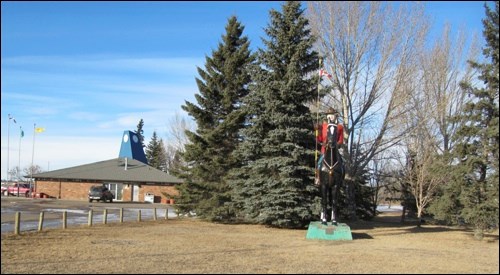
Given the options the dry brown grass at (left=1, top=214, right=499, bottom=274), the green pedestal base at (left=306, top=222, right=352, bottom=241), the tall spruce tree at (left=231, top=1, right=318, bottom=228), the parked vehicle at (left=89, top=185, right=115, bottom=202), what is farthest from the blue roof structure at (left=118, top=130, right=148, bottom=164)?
the green pedestal base at (left=306, top=222, right=352, bottom=241)

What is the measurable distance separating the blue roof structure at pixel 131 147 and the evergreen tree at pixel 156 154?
28.0ft

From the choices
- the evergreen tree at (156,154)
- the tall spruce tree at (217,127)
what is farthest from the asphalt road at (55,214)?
the evergreen tree at (156,154)

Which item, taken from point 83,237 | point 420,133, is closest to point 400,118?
point 420,133

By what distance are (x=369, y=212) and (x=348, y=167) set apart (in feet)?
26.9

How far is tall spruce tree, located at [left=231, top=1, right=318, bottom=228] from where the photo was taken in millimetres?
19328

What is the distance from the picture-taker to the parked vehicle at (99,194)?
148ft

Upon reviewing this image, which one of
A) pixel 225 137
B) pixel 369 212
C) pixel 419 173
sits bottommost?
pixel 369 212

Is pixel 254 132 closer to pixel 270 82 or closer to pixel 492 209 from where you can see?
pixel 270 82

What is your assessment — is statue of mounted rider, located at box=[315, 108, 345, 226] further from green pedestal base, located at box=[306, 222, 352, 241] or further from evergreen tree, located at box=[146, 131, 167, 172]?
evergreen tree, located at box=[146, 131, 167, 172]

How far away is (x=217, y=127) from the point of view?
23.8 m

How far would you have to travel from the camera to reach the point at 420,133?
29.8m

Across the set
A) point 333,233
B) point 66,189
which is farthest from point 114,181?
point 333,233

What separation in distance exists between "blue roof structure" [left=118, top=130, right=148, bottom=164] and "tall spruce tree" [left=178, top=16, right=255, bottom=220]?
97.3 ft

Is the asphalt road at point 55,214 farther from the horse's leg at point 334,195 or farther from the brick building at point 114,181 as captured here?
the brick building at point 114,181
